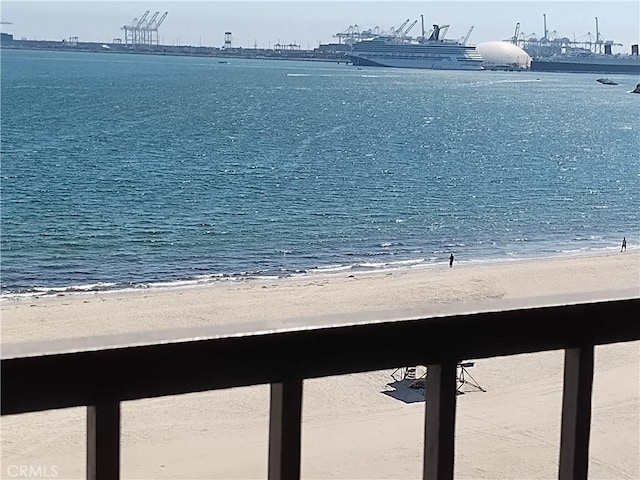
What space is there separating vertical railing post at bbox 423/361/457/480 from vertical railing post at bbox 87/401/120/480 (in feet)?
1.00

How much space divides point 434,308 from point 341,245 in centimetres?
2417

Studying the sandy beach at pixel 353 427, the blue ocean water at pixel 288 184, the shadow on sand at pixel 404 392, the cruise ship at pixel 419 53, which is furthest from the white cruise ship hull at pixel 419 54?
the shadow on sand at pixel 404 392

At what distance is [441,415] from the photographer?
1020 mm

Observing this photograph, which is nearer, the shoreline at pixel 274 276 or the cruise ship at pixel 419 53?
the shoreline at pixel 274 276

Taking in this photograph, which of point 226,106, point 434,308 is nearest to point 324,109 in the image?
point 226,106

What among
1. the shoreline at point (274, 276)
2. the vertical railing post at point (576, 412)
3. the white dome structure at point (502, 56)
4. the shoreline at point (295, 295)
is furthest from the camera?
the white dome structure at point (502, 56)

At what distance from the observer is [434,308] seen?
3.36 ft

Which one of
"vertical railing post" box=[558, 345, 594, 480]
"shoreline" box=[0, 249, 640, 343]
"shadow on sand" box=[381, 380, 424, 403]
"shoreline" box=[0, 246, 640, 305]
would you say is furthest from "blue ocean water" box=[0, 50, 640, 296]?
"vertical railing post" box=[558, 345, 594, 480]

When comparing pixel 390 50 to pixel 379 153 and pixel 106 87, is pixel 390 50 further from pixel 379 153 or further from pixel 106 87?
pixel 379 153

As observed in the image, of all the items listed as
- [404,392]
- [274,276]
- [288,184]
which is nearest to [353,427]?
[404,392]

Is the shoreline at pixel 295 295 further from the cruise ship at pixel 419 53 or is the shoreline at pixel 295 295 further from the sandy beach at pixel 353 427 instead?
the cruise ship at pixel 419 53

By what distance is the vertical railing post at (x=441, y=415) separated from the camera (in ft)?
3.34

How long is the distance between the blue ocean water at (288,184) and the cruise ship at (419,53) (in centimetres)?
4556

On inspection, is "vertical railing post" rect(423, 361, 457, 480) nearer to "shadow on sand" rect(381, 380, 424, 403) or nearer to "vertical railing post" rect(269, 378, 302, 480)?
"vertical railing post" rect(269, 378, 302, 480)
